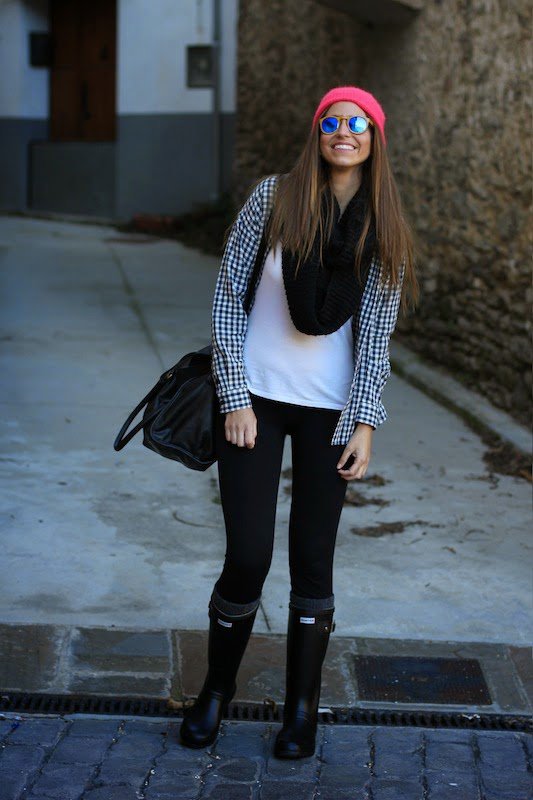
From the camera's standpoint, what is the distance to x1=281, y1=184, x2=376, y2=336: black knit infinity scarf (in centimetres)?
279

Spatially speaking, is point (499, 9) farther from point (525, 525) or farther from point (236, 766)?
point (236, 766)

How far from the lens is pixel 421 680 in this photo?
3.55 metres

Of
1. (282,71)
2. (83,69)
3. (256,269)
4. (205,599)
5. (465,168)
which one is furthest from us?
(83,69)

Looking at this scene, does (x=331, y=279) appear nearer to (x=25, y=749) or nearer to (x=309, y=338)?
(x=309, y=338)

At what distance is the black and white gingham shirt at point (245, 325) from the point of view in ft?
9.36

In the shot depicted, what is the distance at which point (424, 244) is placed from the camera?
26.7 feet

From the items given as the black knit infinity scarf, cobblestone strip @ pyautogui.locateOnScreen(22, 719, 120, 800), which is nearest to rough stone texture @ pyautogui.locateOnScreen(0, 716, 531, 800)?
cobblestone strip @ pyautogui.locateOnScreen(22, 719, 120, 800)

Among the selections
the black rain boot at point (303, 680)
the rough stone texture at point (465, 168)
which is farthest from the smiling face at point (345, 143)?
the rough stone texture at point (465, 168)

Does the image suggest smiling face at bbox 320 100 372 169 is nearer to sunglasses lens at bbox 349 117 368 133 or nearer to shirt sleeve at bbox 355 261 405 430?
sunglasses lens at bbox 349 117 368 133

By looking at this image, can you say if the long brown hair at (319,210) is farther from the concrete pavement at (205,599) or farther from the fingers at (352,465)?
the concrete pavement at (205,599)

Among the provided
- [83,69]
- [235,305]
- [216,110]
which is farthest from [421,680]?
[83,69]

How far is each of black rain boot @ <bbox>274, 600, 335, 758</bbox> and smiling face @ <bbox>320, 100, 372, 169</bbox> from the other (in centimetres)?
112

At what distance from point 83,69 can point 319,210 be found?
14255 mm

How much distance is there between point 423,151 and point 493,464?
3.05m
